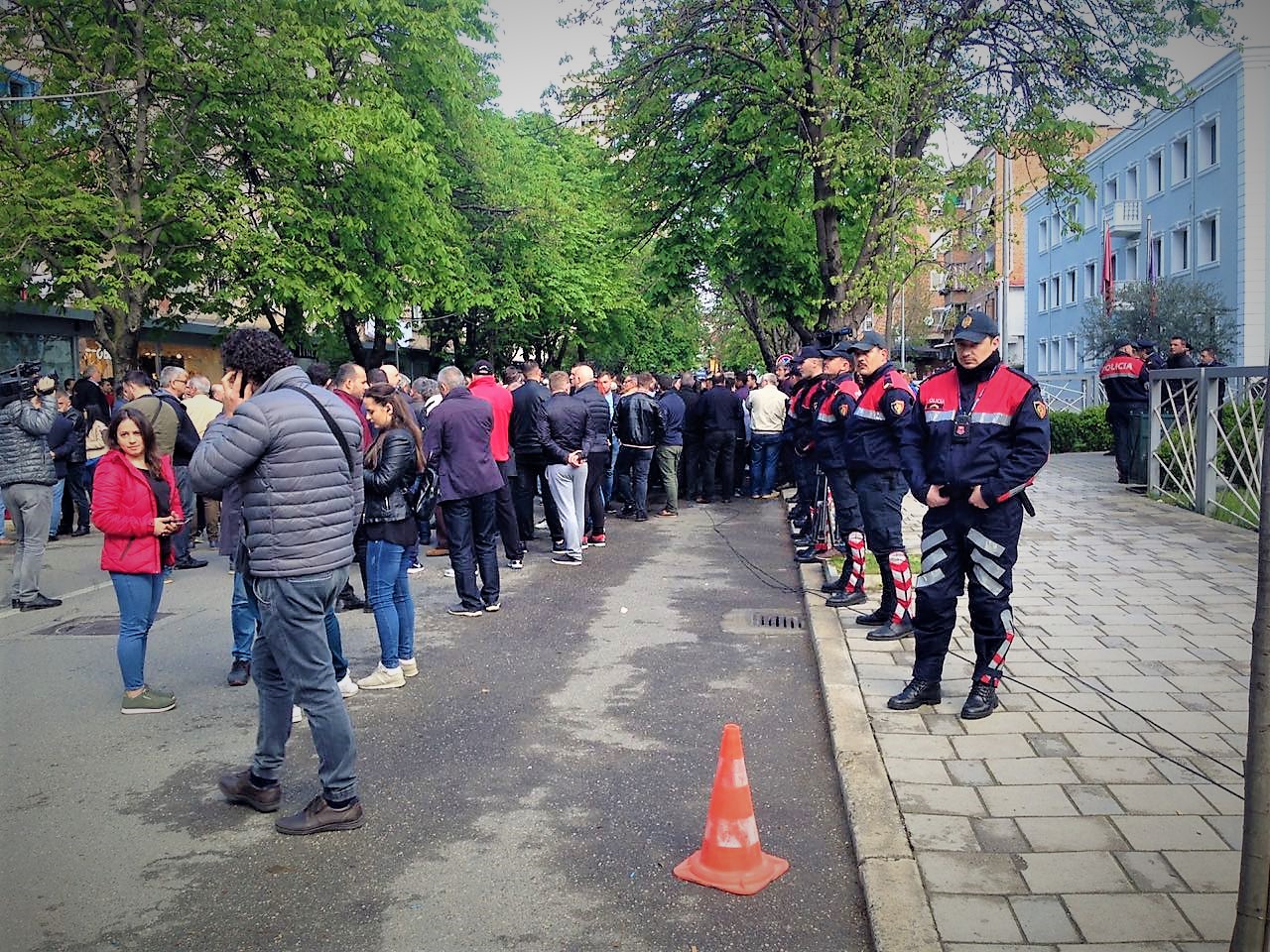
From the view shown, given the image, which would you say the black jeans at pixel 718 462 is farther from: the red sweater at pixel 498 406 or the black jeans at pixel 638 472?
the red sweater at pixel 498 406

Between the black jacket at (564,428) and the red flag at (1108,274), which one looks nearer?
the black jacket at (564,428)

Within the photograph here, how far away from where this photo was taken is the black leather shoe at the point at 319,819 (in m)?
4.51

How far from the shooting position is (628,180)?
18922 mm

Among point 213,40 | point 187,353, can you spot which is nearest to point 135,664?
point 213,40

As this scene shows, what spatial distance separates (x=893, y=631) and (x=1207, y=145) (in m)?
33.8

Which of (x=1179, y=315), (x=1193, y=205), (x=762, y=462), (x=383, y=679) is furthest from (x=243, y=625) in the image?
(x=1193, y=205)

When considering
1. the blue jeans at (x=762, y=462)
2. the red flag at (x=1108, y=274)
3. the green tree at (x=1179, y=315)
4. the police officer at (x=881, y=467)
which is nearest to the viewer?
the police officer at (x=881, y=467)

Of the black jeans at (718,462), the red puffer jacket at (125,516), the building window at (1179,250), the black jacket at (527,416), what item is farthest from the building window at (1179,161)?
the red puffer jacket at (125,516)

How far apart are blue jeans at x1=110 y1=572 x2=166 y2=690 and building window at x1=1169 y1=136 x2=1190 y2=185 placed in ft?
125

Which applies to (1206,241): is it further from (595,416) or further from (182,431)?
(182,431)

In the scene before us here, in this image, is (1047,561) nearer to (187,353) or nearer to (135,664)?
(135,664)

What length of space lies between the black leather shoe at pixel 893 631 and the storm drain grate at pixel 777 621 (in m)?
0.86

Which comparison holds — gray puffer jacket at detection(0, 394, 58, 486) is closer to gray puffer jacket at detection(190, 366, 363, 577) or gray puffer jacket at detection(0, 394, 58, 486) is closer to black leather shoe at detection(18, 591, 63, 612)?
black leather shoe at detection(18, 591, 63, 612)

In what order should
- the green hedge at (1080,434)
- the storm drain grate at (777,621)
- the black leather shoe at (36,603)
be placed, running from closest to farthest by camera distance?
1. the storm drain grate at (777,621)
2. the black leather shoe at (36,603)
3. the green hedge at (1080,434)
